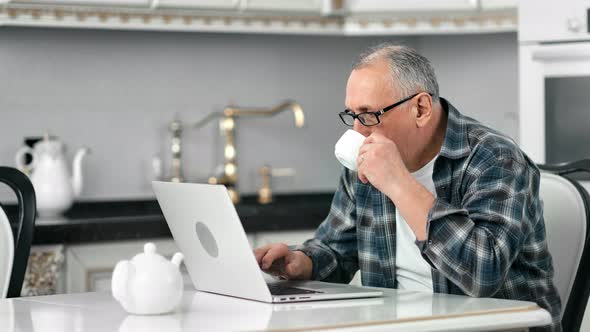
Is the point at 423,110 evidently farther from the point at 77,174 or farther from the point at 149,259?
the point at 77,174

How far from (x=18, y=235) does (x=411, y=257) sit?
805mm

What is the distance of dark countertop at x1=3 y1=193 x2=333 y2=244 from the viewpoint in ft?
9.59

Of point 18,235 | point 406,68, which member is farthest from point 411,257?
point 18,235

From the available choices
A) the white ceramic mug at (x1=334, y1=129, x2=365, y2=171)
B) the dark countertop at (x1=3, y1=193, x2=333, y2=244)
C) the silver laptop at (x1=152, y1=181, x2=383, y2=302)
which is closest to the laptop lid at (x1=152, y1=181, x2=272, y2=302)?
the silver laptop at (x1=152, y1=181, x2=383, y2=302)

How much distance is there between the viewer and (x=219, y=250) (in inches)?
68.2

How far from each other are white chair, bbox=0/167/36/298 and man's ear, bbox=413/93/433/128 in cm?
80

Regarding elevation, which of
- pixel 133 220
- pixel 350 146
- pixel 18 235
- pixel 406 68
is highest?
pixel 406 68

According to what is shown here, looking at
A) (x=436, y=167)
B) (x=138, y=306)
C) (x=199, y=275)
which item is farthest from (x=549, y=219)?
(x=138, y=306)

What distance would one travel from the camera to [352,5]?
3453mm

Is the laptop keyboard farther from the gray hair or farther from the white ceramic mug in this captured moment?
the gray hair

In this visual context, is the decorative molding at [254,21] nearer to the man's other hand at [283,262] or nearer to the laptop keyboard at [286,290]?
the man's other hand at [283,262]

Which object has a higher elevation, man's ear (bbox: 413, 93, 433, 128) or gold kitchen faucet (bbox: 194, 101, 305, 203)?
man's ear (bbox: 413, 93, 433, 128)

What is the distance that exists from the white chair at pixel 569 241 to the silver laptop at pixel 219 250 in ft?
1.51

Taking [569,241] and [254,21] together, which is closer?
[569,241]
